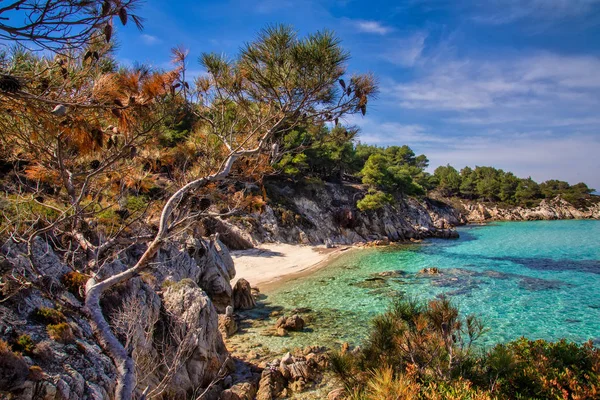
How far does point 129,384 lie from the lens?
4184 millimetres

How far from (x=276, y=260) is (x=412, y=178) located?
136 feet

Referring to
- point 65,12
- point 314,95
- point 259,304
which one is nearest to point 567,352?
point 314,95

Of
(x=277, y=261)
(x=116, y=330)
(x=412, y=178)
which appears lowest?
(x=277, y=261)

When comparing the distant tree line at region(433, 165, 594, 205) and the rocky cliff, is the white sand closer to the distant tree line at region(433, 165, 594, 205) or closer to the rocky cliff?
the rocky cliff

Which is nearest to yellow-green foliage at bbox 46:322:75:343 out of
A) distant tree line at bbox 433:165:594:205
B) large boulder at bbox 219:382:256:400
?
large boulder at bbox 219:382:256:400

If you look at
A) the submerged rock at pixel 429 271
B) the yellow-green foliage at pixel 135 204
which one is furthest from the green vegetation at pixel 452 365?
the submerged rock at pixel 429 271

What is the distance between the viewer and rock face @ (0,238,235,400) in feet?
14.2

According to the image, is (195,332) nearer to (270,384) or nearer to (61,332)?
(270,384)

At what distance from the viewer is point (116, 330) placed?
226 inches

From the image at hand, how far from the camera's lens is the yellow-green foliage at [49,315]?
495 cm

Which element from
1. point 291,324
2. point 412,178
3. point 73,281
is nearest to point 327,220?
point 291,324

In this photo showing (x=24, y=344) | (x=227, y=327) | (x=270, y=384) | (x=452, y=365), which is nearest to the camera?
(x=24, y=344)

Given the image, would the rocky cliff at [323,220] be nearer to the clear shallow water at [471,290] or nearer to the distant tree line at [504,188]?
the clear shallow water at [471,290]

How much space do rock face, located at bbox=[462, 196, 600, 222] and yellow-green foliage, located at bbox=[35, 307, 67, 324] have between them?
237ft
